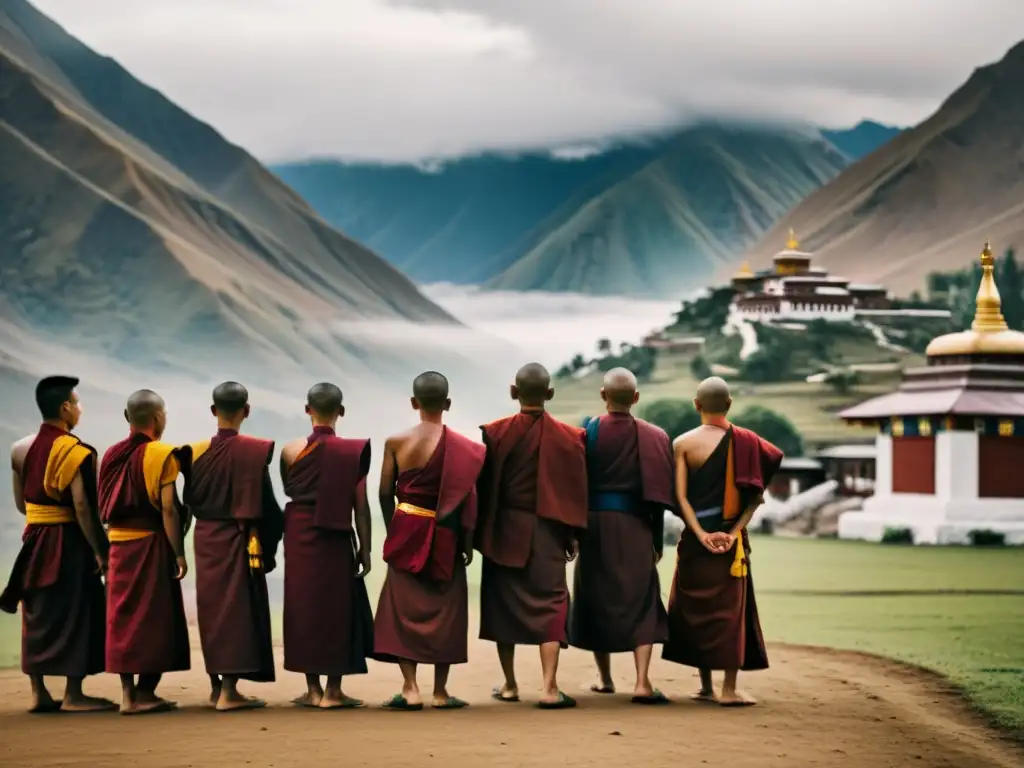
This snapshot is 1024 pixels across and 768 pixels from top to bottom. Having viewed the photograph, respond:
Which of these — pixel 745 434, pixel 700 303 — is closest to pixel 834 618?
pixel 745 434

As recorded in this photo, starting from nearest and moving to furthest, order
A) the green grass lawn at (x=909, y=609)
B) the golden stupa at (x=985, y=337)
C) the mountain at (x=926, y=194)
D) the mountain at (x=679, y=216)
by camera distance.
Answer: the green grass lawn at (x=909, y=609) → the golden stupa at (x=985, y=337) → the mountain at (x=926, y=194) → the mountain at (x=679, y=216)

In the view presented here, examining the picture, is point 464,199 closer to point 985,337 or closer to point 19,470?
point 985,337

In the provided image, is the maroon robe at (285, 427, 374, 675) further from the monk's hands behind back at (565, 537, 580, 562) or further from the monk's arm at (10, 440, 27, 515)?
the monk's arm at (10, 440, 27, 515)

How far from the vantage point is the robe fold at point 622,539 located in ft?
26.0

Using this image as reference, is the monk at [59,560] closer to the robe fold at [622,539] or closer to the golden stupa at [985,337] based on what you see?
the robe fold at [622,539]

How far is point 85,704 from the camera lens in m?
7.71

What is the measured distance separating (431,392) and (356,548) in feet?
2.82

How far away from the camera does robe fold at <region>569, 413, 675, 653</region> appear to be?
26.0ft

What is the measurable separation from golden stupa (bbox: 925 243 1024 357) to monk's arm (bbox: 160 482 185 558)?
23797 millimetres

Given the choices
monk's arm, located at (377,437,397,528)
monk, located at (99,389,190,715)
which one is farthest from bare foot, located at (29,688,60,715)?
monk's arm, located at (377,437,397,528)

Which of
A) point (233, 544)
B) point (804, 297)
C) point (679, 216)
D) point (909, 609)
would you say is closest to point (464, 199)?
point (804, 297)

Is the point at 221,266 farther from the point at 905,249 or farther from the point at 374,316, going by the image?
the point at 905,249

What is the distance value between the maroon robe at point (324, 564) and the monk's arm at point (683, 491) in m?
1.51

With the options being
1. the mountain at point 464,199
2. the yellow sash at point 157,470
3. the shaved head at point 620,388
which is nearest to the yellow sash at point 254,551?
the yellow sash at point 157,470
